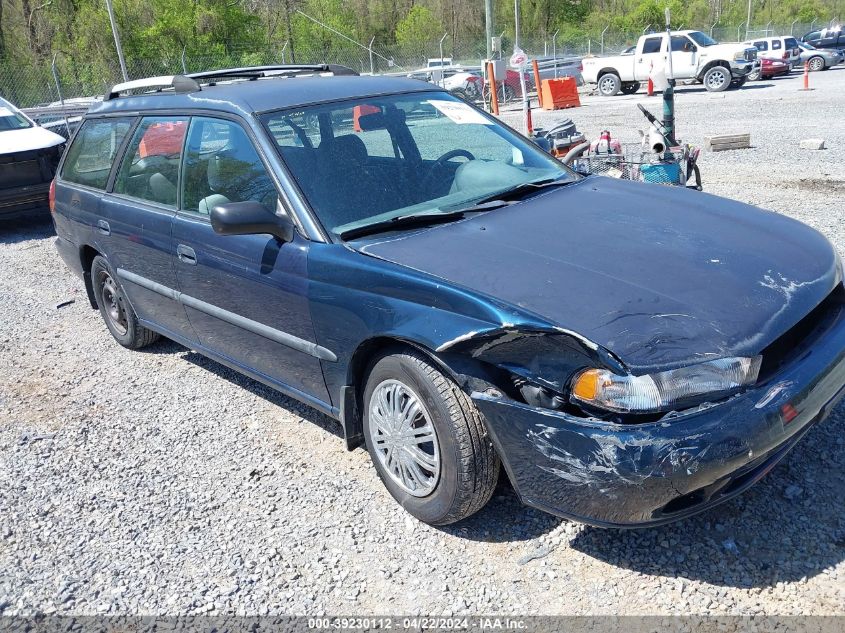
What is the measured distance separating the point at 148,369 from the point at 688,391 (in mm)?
3851

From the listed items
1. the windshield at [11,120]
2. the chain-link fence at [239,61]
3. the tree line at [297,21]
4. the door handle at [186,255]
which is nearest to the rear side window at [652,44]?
the chain-link fence at [239,61]

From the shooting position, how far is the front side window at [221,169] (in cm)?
352

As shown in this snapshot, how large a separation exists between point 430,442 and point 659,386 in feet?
3.16

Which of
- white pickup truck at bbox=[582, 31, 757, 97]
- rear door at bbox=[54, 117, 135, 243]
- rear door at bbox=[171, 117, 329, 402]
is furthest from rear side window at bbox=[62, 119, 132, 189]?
white pickup truck at bbox=[582, 31, 757, 97]

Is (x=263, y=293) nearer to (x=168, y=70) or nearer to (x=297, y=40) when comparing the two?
(x=168, y=70)

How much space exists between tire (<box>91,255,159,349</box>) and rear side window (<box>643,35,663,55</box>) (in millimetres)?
22478

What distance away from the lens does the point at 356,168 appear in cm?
351

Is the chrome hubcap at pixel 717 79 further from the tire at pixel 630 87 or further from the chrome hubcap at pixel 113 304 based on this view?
the chrome hubcap at pixel 113 304

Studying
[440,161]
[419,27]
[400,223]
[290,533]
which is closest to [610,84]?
[440,161]

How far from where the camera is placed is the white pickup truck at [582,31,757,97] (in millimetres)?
23078

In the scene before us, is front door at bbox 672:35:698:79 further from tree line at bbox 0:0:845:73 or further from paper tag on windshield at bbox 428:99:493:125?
paper tag on windshield at bbox 428:99:493:125

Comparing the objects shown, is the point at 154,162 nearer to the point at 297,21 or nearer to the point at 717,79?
the point at 717,79

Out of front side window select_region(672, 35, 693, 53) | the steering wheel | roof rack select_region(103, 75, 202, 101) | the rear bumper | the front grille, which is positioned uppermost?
roof rack select_region(103, 75, 202, 101)

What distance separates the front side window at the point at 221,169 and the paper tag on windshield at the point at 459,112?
1150mm
